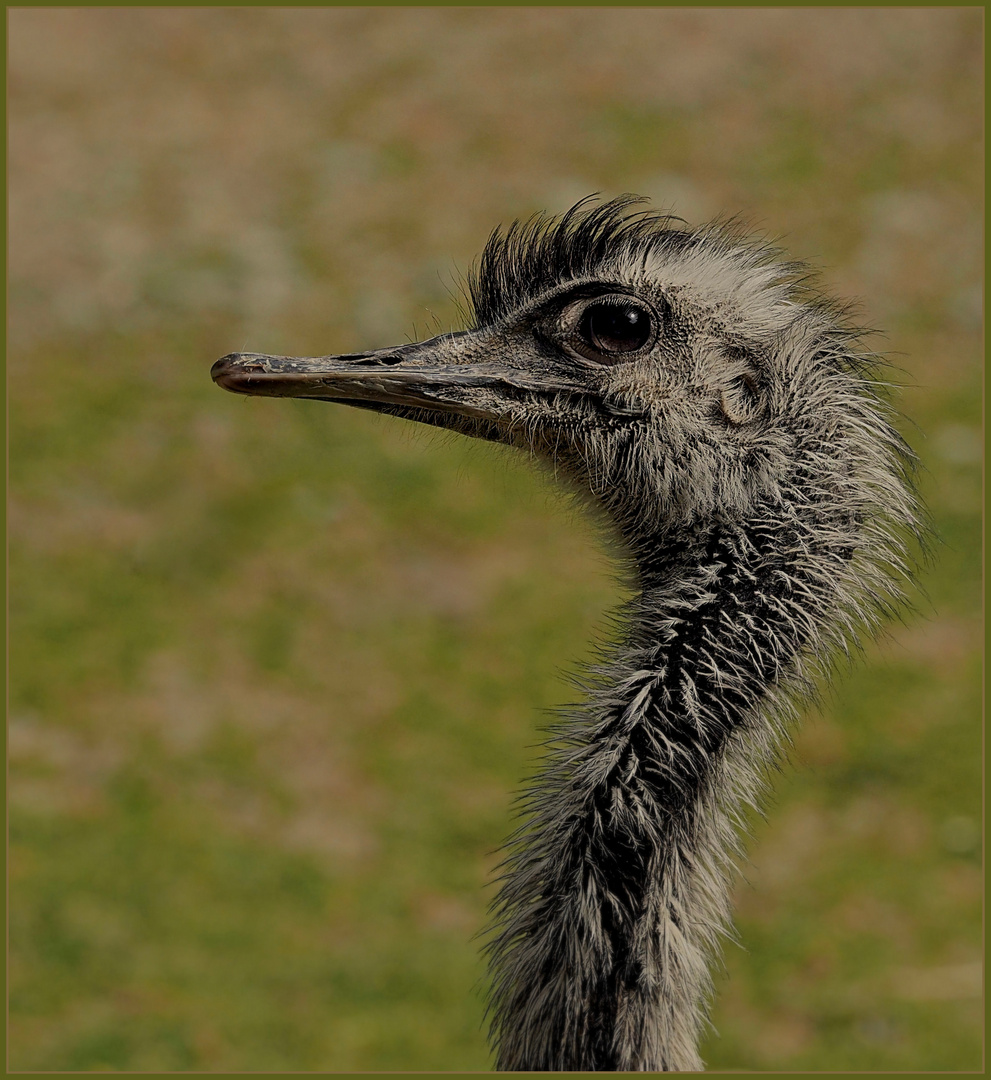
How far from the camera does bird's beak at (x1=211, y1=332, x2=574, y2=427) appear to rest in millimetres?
2973

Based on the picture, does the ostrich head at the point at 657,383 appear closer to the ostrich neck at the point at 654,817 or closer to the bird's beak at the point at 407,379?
the bird's beak at the point at 407,379

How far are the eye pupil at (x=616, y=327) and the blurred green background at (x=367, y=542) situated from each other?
1.27 feet

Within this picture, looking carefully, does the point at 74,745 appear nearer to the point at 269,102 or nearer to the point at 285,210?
the point at 285,210

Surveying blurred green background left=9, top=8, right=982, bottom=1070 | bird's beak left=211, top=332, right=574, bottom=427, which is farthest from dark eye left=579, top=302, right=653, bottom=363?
blurred green background left=9, top=8, right=982, bottom=1070

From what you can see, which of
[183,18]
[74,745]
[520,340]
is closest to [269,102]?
[183,18]

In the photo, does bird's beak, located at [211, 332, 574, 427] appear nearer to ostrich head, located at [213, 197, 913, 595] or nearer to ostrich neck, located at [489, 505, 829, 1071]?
ostrich head, located at [213, 197, 913, 595]

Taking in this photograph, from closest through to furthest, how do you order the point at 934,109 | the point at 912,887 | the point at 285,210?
1. the point at 912,887
2. the point at 285,210
3. the point at 934,109

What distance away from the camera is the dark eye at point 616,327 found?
10.2 ft

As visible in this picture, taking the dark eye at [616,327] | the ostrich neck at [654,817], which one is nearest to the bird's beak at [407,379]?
the dark eye at [616,327]

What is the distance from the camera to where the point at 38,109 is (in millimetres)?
12367

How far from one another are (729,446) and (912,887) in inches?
166

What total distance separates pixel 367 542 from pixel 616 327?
19.6ft

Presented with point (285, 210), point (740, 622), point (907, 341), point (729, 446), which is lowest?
point (740, 622)

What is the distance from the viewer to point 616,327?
3119 millimetres
